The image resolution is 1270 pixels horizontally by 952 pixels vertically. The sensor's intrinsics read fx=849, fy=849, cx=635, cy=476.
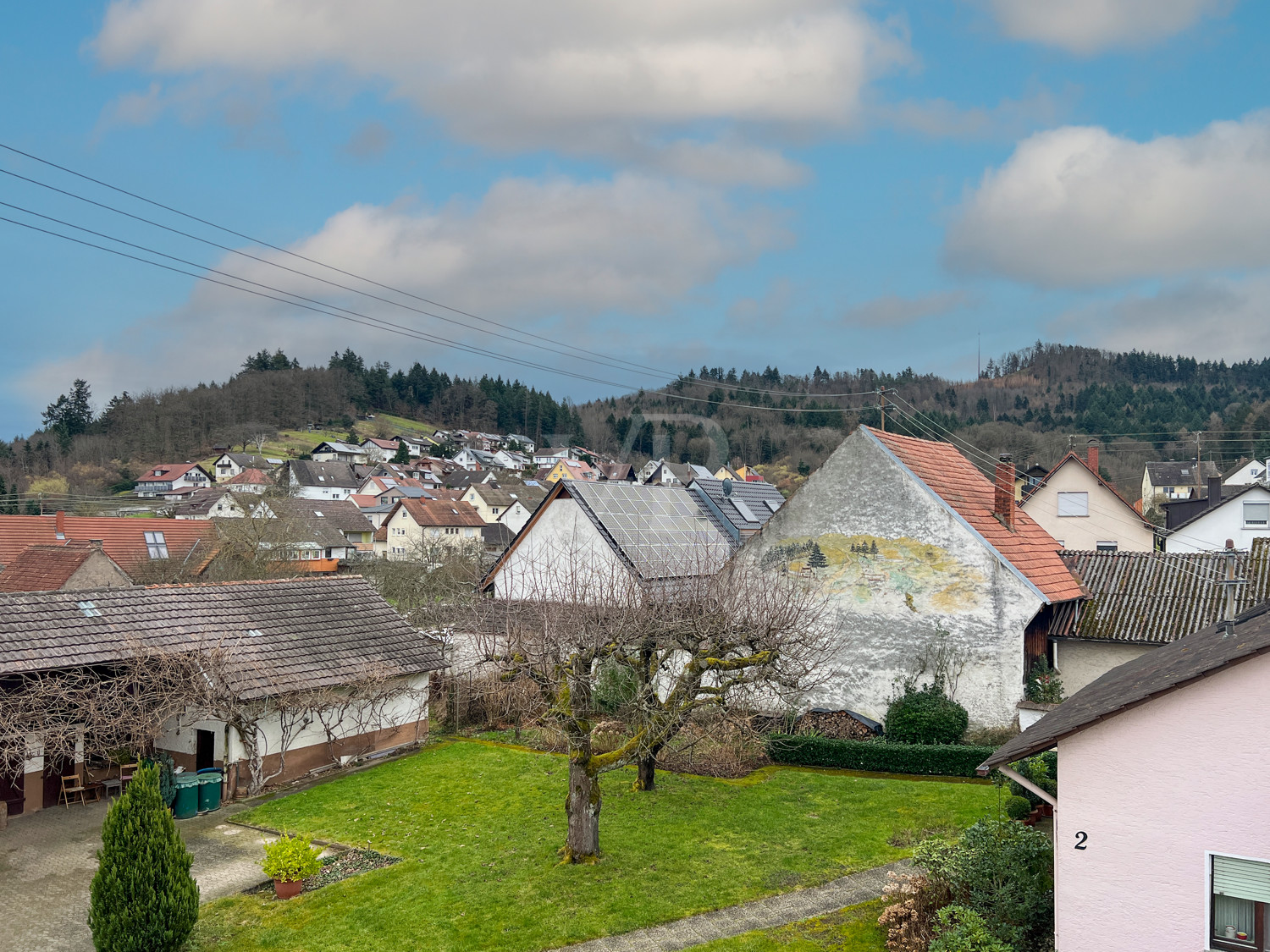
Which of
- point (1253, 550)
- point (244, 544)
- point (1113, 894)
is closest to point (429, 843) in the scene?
point (1113, 894)

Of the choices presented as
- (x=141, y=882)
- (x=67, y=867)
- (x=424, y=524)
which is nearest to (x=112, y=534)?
(x=424, y=524)

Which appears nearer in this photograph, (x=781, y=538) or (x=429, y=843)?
(x=429, y=843)

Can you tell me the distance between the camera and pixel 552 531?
2912 centimetres

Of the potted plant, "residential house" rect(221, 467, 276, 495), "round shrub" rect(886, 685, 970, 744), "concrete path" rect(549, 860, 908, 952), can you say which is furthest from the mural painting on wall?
"residential house" rect(221, 467, 276, 495)

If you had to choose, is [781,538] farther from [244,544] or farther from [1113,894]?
[244,544]

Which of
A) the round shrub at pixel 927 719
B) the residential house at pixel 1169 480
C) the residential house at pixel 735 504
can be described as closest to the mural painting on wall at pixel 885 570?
the round shrub at pixel 927 719

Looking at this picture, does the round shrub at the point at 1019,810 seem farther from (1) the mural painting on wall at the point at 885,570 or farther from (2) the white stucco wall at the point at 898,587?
(1) the mural painting on wall at the point at 885,570

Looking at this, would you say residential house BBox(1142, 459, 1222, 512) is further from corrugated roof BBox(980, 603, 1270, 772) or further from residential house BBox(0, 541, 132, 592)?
residential house BBox(0, 541, 132, 592)

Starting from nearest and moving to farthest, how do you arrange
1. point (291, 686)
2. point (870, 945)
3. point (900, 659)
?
1. point (870, 945)
2. point (291, 686)
3. point (900, 659)

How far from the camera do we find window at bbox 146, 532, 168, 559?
47.6m

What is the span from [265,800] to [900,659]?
51.5ft

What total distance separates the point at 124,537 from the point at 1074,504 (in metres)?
49.9

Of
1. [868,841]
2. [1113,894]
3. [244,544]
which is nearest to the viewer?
[1113,894]

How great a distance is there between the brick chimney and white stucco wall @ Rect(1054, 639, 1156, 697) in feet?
11.5
